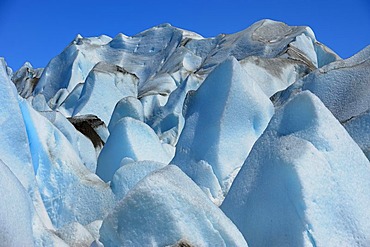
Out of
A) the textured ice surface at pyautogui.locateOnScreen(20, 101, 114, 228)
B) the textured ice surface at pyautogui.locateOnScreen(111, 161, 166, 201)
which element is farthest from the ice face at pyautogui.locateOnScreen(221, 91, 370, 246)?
the textured ice surface at pyautogui.locateOnScreen(20, 101, 114, 228)

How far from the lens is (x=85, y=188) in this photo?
4812 mm

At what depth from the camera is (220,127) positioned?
214 inches

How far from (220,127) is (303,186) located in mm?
1977

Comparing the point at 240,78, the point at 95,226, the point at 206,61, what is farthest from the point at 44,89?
the point at 95,226

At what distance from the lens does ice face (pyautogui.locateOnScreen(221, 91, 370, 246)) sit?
11.4 feet

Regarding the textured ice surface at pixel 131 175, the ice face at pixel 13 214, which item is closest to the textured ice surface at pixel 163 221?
the ice face at pixel 13 214

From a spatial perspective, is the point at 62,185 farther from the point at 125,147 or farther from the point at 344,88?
the point at 344,88

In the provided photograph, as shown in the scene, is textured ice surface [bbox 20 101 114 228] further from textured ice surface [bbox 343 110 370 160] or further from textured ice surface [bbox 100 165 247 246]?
textured ice surface [bbox 343 110 370 160]

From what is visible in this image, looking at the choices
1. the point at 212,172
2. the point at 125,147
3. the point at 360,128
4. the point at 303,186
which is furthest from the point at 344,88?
the point at 303,186

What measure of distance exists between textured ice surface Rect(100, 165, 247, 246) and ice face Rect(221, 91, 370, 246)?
39 cm

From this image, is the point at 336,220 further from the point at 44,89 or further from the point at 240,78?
the point at 44,89

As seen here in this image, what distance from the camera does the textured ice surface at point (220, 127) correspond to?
5336mm

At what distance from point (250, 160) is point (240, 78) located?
195 centimetres

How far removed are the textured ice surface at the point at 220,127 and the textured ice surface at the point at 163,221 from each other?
1919 mm
